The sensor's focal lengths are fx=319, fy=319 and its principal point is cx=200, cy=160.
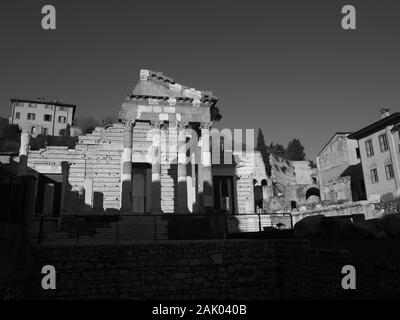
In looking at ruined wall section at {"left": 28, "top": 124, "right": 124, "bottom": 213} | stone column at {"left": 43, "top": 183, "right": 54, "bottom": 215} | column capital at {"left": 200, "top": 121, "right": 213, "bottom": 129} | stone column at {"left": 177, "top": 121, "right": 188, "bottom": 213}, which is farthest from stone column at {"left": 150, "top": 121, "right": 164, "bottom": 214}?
stone column at {"left": 43, "top": 183, "right": 54, "bottom": 215}

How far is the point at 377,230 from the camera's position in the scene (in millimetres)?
11141

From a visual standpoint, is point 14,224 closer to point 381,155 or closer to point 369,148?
A: point 381,155

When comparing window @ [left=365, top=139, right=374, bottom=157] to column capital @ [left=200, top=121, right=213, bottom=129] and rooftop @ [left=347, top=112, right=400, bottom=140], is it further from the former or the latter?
column capital @ [left=200, top=121, right=213, bottom=129]

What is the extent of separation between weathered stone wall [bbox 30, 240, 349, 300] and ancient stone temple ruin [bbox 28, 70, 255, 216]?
8398mm

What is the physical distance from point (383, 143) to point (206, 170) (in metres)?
19.5

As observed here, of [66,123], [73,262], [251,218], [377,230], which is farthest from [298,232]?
[66,123]

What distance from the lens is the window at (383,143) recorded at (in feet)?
98.7

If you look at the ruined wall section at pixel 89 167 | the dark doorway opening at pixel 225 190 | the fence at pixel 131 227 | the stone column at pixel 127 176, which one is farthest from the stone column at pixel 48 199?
the dark doorway opening at pixel 225 190

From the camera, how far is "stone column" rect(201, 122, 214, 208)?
2073 cm

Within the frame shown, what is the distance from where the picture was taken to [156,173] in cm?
2102
